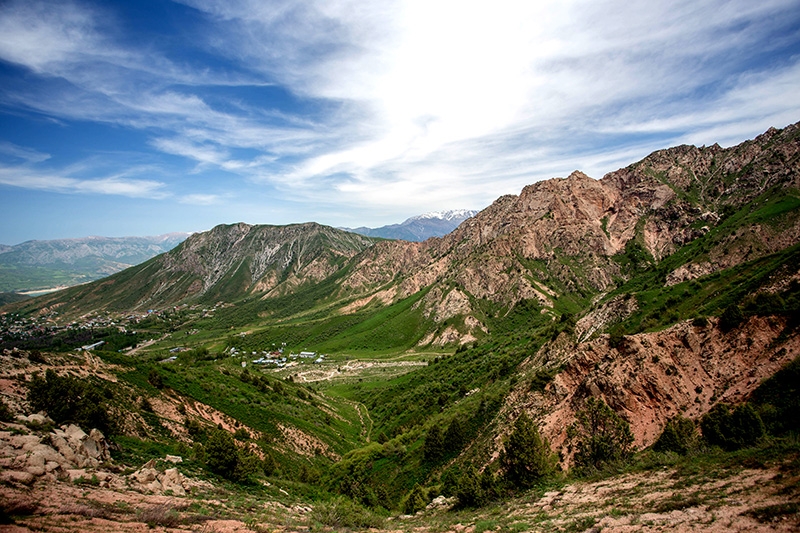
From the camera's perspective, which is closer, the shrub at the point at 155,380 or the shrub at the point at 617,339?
the shrub at the point at 617,339

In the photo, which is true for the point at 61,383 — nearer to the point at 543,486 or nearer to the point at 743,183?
the point at 543,486

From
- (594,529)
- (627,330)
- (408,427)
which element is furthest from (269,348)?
(594,529)

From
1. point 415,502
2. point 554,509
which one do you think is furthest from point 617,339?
point 415,502

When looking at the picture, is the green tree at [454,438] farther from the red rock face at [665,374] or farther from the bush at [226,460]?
the bush at [226,460]

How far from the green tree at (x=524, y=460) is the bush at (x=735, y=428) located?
9.61 meters

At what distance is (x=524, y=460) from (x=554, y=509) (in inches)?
249

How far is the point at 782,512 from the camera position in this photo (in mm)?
10273

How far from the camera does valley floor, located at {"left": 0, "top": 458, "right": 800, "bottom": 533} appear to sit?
10891 mm

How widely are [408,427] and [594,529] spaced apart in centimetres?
4633

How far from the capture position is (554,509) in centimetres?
1748

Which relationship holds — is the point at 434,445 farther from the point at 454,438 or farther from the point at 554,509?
the point at 554,509

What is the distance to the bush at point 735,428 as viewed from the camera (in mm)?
17812

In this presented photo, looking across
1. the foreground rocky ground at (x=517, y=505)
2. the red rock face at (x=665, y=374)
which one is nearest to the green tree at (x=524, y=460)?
the foreground rocky ground at (x=517, y=505)

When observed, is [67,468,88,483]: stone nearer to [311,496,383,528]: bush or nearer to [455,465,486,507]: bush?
[311,496,383,528]: bush
